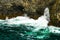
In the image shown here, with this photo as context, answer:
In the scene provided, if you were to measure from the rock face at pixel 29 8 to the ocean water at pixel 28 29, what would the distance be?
2.49ft

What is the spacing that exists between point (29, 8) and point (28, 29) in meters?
5.74

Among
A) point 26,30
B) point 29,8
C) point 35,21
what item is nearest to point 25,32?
point 26,30

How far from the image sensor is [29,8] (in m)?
29.7

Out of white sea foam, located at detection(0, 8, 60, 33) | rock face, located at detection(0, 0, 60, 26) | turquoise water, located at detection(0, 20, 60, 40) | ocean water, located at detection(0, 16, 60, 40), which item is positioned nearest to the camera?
turquoise water, located at detection(0, 20, 60, 40)

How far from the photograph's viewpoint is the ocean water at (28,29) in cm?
2170

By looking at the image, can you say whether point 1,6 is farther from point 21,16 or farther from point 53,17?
point 53,17

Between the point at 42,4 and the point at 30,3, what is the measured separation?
1942 millimetres

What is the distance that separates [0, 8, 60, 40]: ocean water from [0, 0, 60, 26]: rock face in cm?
76

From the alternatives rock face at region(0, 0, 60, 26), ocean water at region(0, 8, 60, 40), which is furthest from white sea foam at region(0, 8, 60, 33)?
rock face at region(0, 0, 60, 26)

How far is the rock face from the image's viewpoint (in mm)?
27859

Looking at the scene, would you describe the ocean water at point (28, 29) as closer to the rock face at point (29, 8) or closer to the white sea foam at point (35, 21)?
the white sea foam at point (35, 21)

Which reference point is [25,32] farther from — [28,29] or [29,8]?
[29,8]

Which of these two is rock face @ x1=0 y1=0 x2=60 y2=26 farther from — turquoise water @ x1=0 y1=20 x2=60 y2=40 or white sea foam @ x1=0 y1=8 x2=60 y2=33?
turquoise water @ x1=0 y1=20 x2=60 y2=40

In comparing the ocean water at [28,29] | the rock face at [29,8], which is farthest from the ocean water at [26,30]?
the rock face at [29,8]
